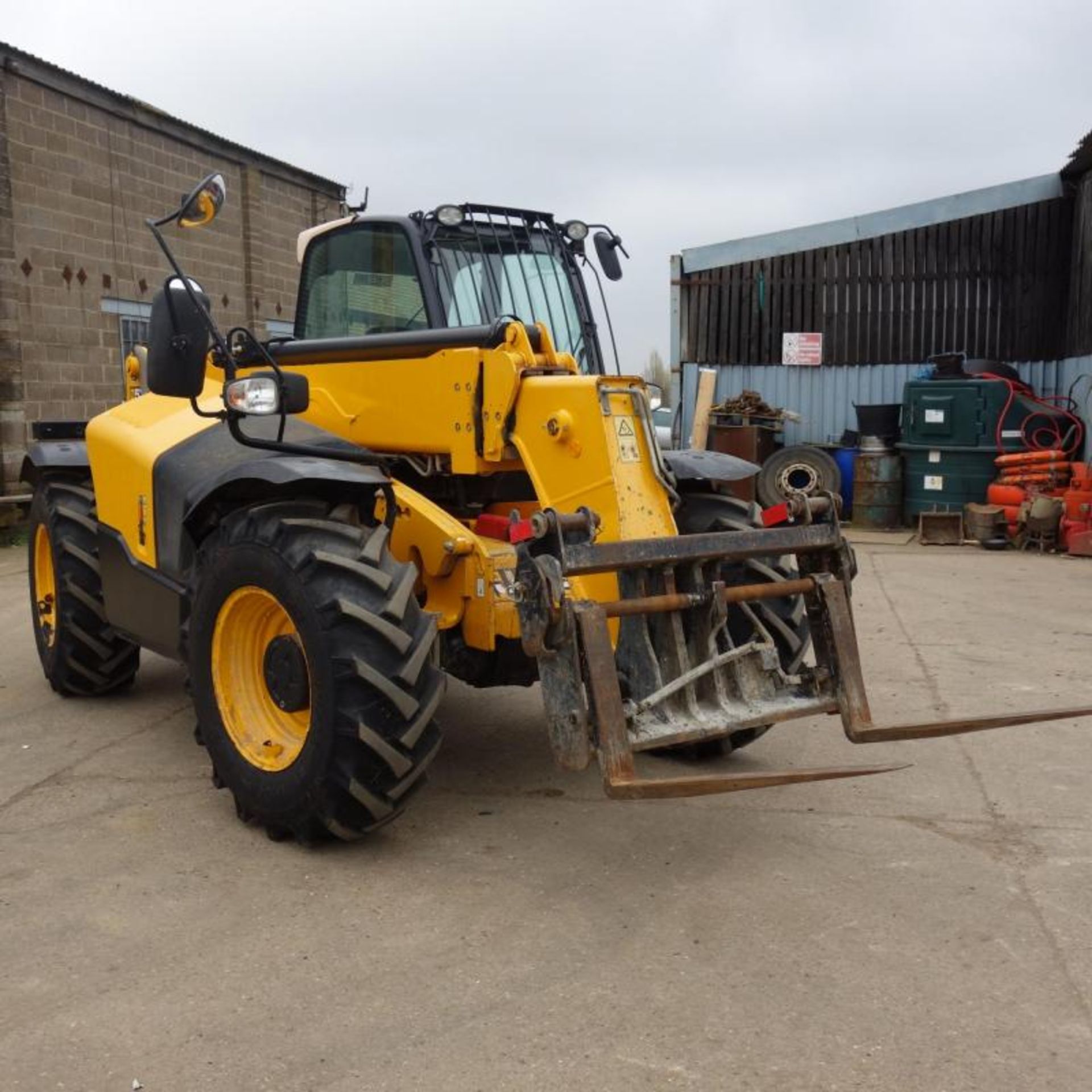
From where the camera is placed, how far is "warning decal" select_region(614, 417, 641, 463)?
427 centimetres

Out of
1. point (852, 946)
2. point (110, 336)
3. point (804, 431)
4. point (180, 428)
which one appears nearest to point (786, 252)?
point (804, 431)

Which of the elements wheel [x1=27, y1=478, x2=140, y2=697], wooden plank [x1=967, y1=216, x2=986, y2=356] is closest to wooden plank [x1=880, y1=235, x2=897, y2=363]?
wooden plank [x1=967, y1=216, x2=986, y2=356]

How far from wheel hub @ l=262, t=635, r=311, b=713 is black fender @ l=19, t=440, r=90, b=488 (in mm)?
2456

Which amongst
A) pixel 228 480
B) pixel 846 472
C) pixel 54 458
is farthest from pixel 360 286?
pixel 846 472

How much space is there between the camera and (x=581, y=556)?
3.68m

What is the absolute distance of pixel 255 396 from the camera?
14.3ft

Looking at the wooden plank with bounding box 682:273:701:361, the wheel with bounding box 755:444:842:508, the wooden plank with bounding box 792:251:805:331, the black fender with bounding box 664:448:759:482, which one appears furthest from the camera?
the wooden plank with bounding box 682:273:701:361

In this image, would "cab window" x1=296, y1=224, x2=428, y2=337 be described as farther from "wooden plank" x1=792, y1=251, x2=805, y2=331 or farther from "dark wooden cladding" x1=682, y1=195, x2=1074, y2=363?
"wooden plank" x1=792, y1=251, x2=805, y2=331

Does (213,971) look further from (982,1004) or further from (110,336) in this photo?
(110,336)

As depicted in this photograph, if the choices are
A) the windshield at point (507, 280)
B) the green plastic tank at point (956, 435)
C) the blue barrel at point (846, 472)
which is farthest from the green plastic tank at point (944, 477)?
the windshield at point (507, 280)

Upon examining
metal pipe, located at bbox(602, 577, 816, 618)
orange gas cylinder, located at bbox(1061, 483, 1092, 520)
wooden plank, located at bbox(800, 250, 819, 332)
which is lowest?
orange gas cylinder, located at bbox(1061, 483, 1092, 520)

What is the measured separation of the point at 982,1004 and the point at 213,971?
199 centimetres

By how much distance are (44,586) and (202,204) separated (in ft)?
10.6

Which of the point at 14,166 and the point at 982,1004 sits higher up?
the point at 14,166
